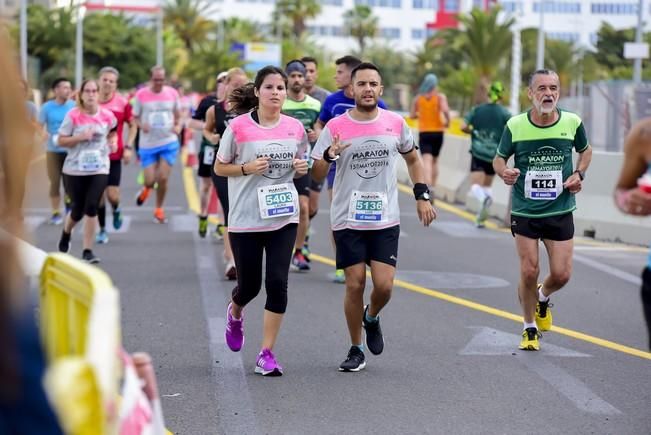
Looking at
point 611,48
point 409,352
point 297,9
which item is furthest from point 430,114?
point 297,9

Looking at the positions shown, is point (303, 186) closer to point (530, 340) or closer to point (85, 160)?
point (85, 160)

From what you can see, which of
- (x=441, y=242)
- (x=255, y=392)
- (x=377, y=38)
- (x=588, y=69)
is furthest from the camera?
(x=377, y=38)

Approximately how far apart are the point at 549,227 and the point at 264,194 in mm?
2019

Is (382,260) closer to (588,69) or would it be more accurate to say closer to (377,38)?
(588,69)

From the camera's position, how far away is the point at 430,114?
20.8 m

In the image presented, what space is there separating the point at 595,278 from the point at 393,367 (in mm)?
5138

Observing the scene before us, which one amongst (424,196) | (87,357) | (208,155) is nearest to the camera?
(87,357)

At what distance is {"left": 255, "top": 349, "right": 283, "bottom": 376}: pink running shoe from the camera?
7.87 metres

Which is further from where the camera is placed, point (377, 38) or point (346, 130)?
point (377, 38)

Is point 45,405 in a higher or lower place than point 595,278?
higher

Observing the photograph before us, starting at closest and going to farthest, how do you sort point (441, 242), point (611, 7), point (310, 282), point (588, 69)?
point (310, 282)
point (441, 242)
point (588, 69)
point (611, 7)

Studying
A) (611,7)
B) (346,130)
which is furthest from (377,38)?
(346,130)

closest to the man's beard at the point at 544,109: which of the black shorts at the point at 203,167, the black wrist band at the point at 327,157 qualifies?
the black wrist band at the point at 327,157

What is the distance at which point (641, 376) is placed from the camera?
316 inches
